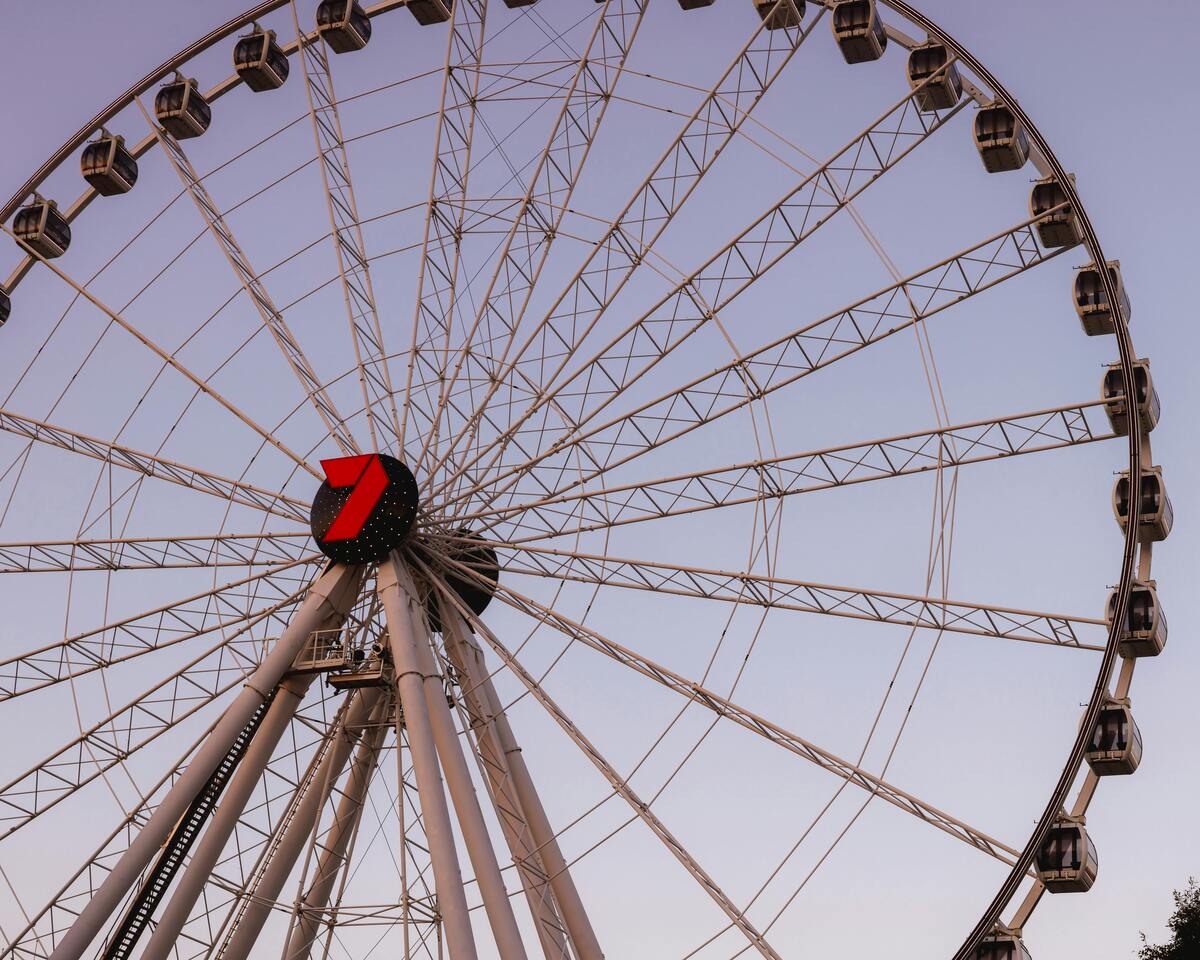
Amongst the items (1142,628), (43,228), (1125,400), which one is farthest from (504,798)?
(43,228)

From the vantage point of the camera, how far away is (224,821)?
29.6 m

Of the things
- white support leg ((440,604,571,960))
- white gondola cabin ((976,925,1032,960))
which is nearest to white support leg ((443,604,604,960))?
white support leg ((440,604,571,960))

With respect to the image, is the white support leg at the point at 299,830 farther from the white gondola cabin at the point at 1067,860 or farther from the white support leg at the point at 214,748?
the white gondola cabin at the point at 1067,860

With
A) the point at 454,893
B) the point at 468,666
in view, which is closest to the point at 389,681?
the point at 468,666

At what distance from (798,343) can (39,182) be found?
15348mm

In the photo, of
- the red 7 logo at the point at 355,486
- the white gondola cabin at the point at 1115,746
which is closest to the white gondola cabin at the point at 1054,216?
the white gondola cabin at the point at 1115,746

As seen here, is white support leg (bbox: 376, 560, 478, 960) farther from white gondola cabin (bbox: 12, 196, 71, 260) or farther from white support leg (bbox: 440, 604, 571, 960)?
white gondola cabin (bbox: 12, 196, 71, 260)

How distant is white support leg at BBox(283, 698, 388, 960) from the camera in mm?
31625

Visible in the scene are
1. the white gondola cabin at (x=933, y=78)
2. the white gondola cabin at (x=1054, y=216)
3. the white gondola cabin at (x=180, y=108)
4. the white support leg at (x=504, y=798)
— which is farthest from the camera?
the white gondola cabin at (x=180, y=108)

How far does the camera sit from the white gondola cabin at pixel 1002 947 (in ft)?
93.3

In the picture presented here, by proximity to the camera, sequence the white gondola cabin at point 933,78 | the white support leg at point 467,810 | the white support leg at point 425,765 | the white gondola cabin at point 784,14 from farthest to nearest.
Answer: the white gondola cabin at point 784,14 < the white gondola cabin at point 933,78 < the white support leg at point 467,810 < the white support leg at point 425,765

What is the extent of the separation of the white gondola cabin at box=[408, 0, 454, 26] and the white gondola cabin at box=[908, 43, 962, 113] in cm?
901

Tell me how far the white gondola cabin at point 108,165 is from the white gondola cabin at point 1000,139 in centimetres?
1565

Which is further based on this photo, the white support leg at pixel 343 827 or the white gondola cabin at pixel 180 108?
the white gondola cabin at pixel 180 108
